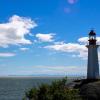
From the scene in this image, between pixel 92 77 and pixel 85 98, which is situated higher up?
pixel 92 77

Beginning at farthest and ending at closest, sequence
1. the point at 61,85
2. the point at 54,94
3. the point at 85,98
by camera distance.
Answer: the point at 85,98 → the point at 61,85 → the point at 54,94

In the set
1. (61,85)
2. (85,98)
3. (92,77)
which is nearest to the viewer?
A: (61,85)

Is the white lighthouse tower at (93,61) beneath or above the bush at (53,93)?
above

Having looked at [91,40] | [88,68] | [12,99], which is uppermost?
[91,40]

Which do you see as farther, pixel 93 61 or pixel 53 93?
pixel 93 61

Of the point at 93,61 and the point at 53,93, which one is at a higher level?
the point at 93,61

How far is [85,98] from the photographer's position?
131ft

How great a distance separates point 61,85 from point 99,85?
12.9m

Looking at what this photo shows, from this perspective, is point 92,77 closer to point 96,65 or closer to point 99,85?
point 96,65

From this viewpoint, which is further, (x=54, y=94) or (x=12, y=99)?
(x=12, y=99)

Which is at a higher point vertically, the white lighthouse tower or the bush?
the white lighthouse tower

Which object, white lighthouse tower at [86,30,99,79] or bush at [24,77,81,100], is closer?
bush at [24,77,81,100]

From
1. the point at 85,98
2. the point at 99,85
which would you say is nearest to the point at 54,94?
the point at 85,98

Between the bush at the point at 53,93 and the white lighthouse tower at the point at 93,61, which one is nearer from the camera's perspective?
the bush at the point at 53,93
